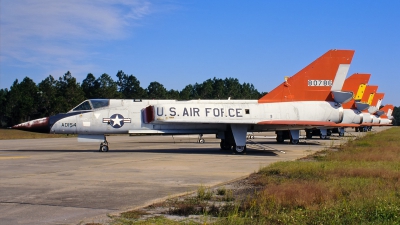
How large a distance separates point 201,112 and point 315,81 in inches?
228

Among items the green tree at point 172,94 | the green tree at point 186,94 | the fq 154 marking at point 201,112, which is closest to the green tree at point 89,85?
the green tree at point 172,94

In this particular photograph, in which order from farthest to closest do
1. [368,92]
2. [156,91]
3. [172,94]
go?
[172,94] < [156,91] < [368,92]

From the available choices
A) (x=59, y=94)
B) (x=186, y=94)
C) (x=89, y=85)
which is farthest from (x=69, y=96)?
(x=186, y=94)

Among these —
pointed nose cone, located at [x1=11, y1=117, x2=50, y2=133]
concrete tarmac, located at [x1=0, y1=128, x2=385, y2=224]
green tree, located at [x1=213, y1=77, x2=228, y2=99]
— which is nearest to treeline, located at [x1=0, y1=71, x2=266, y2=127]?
green tree, located at [x1=213, y1=77, x2=228, y2=99]

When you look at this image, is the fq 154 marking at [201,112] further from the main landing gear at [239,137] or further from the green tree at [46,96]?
the green tree at [46,96]

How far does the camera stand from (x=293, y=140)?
2995 centimetres

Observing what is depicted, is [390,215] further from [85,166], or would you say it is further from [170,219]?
[85,166]

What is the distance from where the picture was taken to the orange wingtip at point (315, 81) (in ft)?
69.6

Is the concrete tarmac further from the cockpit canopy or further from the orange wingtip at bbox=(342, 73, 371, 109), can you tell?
the orange wingtip at bbox=(342, 73, 371, 109)

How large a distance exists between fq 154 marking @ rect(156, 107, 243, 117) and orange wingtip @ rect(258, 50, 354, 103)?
1.63m

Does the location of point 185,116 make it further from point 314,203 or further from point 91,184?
point 314,203

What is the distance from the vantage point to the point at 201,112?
2016 centimetres

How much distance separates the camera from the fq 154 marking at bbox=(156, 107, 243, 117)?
19781 mm

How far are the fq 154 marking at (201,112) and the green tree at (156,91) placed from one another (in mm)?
68071
